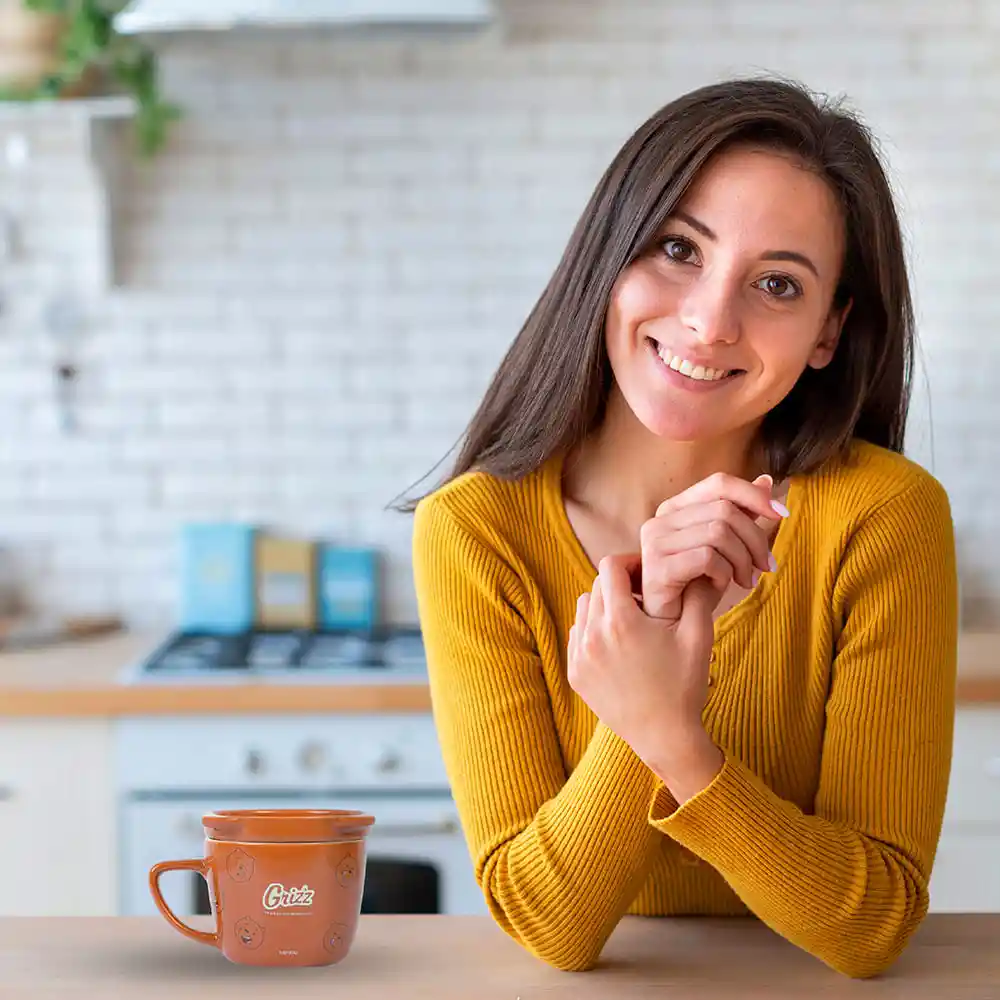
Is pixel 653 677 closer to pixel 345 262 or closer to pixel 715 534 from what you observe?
pixel 715 534

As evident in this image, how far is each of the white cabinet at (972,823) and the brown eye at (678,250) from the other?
1.39m

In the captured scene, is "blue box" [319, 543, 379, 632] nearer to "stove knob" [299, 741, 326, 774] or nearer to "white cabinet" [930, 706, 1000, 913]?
"stove knob" [299, 741, 326, 774]

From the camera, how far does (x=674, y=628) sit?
120 cm

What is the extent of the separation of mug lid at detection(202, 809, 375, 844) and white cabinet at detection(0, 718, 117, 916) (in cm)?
151

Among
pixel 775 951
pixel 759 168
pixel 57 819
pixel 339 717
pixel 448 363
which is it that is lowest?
pixel 57 819

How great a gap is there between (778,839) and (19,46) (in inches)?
94.5

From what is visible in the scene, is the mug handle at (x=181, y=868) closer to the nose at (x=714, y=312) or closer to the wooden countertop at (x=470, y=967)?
the wooden countertop at (x=470, y=967)

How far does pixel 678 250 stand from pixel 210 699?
1373 mm

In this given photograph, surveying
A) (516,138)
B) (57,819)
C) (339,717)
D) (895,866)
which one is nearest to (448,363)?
Answer: (516,138)

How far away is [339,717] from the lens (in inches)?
97.8

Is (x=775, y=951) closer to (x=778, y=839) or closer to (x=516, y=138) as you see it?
(x=778, y=839)

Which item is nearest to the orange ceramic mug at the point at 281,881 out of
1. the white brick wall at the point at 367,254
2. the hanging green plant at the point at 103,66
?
the white brick wall at the point at 367,254

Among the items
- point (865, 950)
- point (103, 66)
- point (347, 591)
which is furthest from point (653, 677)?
point (103, 66)

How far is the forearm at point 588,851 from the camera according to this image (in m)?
1.21
